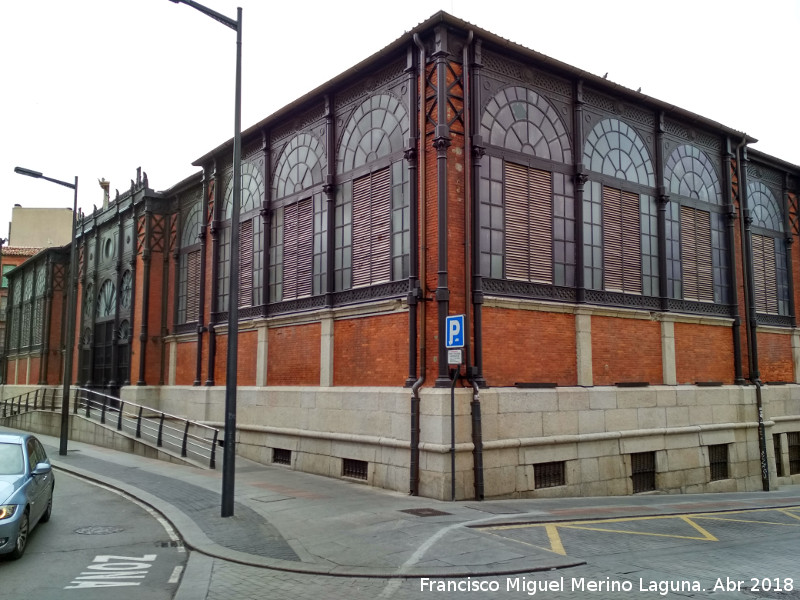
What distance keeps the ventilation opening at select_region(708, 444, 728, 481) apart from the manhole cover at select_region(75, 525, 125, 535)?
47.9 ft

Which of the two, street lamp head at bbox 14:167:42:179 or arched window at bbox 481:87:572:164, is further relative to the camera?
street lamp head at bbox 14:167:42:179

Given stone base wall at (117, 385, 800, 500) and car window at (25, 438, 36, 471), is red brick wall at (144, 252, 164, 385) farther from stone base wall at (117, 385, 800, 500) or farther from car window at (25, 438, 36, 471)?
car window at (25, 438, 36, 471)

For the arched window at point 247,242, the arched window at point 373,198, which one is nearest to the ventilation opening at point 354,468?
the arched window at point 373,198

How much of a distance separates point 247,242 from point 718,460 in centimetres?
1459

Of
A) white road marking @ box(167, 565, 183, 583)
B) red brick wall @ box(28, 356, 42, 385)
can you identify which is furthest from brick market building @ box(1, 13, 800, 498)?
red brick wall @ box(28, 356, 42, 385)

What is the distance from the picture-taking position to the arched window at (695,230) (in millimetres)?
19188

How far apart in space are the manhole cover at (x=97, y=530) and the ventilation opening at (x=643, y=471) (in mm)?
11312

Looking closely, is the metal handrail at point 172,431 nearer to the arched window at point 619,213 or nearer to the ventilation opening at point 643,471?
the ventilation opening at point 643,471

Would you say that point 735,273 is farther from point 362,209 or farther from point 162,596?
point 162,596

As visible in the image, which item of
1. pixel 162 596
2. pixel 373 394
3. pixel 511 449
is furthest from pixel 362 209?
pixel 162 596

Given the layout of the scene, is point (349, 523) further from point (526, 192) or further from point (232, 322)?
point (526, 192)

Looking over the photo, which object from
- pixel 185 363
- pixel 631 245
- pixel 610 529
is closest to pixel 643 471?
pixel 631 245

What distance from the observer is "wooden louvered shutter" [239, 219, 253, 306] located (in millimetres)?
20714

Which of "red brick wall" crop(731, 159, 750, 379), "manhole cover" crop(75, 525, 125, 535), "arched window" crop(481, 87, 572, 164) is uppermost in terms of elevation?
"arched window" crop(481, 87, 572, 164)
